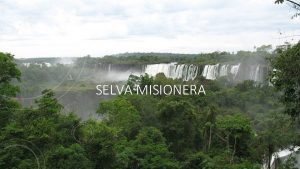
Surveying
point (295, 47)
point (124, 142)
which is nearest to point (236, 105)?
point (124, 142)

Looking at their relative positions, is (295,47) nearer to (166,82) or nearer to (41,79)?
(166,82)

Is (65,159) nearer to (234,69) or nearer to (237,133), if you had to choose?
(237,133)

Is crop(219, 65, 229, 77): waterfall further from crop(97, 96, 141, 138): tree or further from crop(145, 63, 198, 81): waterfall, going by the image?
crop(97, 96, 141, 138): tree

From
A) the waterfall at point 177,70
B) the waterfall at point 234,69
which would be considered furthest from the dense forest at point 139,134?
the waterfall at point 177,70

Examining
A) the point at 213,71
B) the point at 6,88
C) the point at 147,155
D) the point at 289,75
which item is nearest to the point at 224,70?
the point at 213,71

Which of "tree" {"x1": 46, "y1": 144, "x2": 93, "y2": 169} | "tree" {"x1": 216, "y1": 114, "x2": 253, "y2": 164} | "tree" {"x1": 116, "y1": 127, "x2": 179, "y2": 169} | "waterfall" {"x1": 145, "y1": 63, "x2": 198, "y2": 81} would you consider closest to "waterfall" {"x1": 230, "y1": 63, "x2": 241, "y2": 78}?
"waterfall" {"x1": 145, "y1": 63, "x2": 198, "y2": 81}

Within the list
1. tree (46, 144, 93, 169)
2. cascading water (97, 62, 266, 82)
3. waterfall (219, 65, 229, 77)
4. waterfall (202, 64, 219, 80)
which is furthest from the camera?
waterfall (202, 64, 219, 80)

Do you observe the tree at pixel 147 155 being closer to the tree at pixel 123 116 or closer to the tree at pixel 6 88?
the tree at pixel 123 116

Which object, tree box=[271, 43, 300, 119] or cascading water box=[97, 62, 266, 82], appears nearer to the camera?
tree box=[271, 43, 300, 119]
